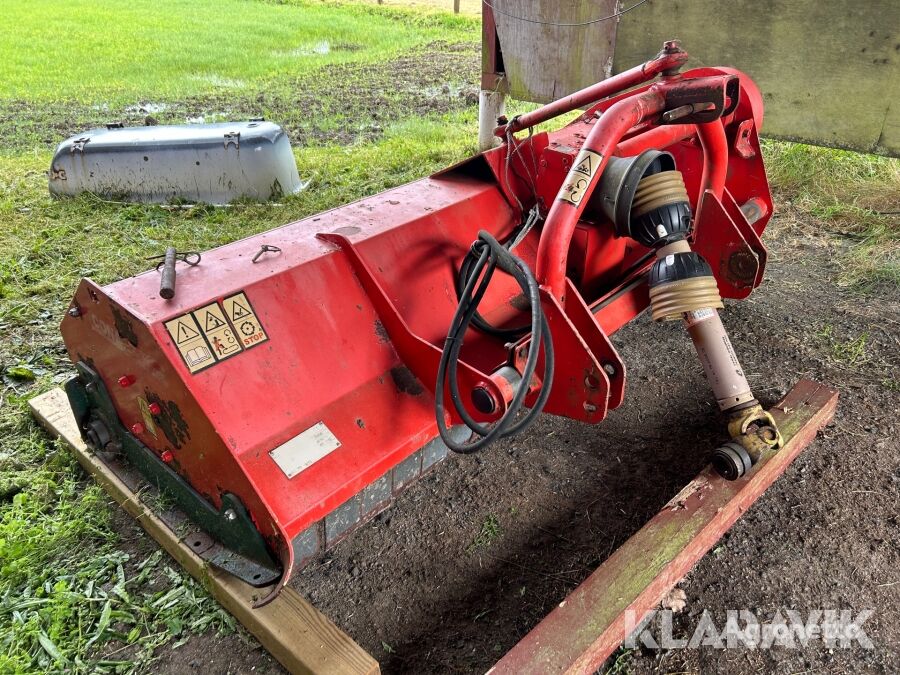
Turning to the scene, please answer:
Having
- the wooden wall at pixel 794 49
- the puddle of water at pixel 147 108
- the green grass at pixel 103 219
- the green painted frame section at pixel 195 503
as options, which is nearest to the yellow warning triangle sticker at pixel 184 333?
the green painted frame section at pixel 195 503

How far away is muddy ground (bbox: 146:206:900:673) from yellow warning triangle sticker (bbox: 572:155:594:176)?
1096 millimetres

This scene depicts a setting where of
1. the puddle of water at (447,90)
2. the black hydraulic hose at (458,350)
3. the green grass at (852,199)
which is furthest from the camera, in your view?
the puddle of water at (447,90)

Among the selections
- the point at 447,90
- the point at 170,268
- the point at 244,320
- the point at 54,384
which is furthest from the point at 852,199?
the point at 447,90

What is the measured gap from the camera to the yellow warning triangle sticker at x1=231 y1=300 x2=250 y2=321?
1.69 meters

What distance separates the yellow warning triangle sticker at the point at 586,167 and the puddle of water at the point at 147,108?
6855 millimetres

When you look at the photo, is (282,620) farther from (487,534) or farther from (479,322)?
(479,322)

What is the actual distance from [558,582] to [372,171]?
386 centimetres

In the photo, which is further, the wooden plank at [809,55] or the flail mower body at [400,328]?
the wooden plank at [809,55]

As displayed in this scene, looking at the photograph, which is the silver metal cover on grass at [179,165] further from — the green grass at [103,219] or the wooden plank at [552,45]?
the wooden plank at [552,45]

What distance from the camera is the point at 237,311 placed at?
1698 mm

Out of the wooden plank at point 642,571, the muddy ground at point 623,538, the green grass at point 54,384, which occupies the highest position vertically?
the green grass at point 54,384

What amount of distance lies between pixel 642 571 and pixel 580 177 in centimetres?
107

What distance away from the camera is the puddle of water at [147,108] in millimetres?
7398

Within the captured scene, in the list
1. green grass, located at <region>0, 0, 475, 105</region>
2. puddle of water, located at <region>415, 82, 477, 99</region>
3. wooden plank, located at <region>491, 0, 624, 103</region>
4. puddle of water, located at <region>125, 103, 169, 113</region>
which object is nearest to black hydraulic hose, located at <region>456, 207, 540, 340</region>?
wooden plank, located at <region>491, 0, 624, 103</region>
